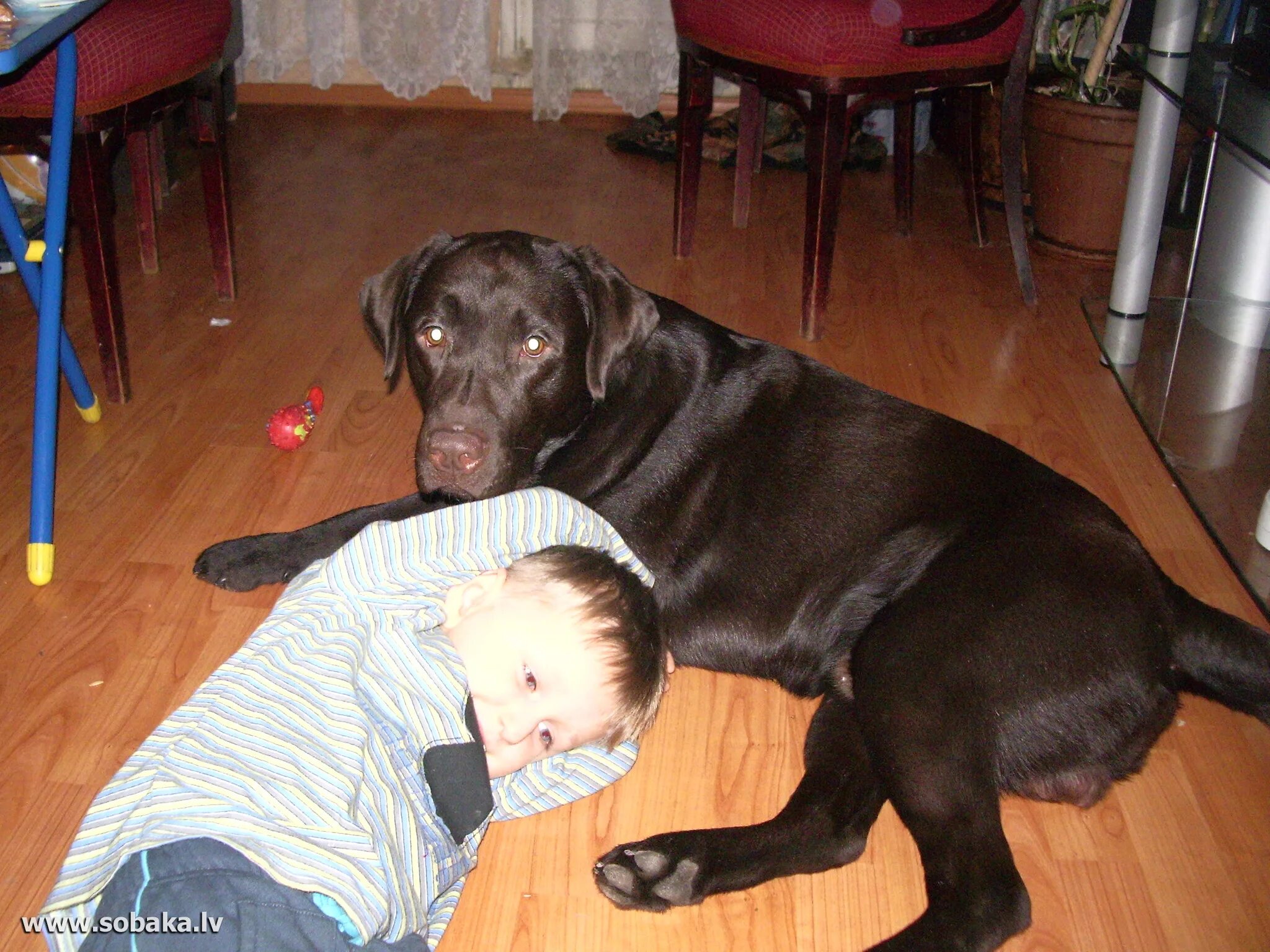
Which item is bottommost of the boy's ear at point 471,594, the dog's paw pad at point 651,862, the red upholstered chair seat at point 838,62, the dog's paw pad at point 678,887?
the dog's paw pad at point 678,887

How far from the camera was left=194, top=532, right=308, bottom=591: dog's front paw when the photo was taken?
7.31 feet

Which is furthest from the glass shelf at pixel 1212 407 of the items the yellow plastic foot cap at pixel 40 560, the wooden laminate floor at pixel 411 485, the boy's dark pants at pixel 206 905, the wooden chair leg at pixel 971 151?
the yellow plastic foot cap at pixel 40 560

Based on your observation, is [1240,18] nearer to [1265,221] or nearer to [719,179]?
[1265,221]

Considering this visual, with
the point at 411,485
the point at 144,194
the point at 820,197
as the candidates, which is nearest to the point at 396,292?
the point at 411,485

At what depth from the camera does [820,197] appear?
3.19 m

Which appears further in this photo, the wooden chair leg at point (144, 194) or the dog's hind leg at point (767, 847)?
the wooden chair leg at point (144, 194)

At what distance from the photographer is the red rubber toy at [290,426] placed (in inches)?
105

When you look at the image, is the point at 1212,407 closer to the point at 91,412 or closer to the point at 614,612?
the point at 614,612

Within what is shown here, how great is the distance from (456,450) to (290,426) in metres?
0.94

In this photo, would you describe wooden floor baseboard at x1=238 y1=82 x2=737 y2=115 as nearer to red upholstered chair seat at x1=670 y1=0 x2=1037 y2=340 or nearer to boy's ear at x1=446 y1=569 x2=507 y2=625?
red upholstered chair seat at x1=670 y1=0 x2=1037 y2=340

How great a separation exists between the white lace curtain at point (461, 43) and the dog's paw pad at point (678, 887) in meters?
4.20

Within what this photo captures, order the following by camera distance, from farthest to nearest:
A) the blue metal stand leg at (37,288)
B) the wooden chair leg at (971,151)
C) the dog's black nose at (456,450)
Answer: the wooden chair leg at (971,151) < the blue metal stand leg at (37,288) < the dog's black nose at (456,450)

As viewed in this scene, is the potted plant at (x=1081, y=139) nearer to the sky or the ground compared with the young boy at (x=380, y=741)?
nearer to the sky

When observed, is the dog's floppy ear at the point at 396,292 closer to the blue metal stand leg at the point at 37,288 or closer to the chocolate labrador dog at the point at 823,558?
the chocolate labrador dog at the point at 823,558
